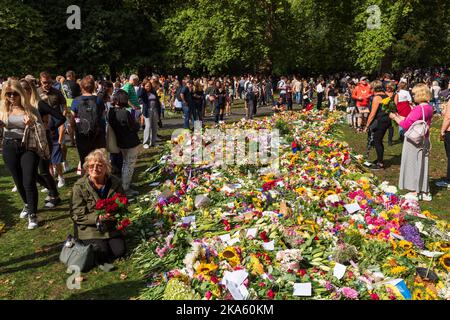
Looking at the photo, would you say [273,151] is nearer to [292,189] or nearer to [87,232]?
[292,189]

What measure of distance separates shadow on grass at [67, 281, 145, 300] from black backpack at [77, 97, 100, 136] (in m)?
3.39

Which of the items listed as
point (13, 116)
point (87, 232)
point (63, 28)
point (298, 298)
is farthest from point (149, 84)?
point (63, 28)

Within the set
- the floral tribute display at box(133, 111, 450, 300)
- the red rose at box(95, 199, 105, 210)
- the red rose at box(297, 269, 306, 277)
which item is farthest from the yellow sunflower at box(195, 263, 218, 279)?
the red rose at box(95, 199, 105, 210)

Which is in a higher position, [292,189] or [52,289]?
[292,189]

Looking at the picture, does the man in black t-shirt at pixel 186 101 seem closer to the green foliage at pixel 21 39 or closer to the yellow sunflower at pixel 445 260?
the yellow sunflower at pixel 445 260

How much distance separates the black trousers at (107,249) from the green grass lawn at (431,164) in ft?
17.5

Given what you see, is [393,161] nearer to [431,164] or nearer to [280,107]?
[431,164]

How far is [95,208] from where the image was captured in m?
5.46

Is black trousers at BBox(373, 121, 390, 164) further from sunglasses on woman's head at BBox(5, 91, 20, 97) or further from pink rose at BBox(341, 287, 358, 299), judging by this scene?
sunglasses on woman's head at BBox(5, 91, 20, 97)

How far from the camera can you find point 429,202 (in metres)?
8.02

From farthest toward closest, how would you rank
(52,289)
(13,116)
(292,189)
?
(292,189), (13,116), (52,289)

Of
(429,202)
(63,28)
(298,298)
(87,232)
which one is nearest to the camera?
(298,298)

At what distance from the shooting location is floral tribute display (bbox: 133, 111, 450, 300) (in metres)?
4.55

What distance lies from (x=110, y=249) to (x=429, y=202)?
5883 mm
